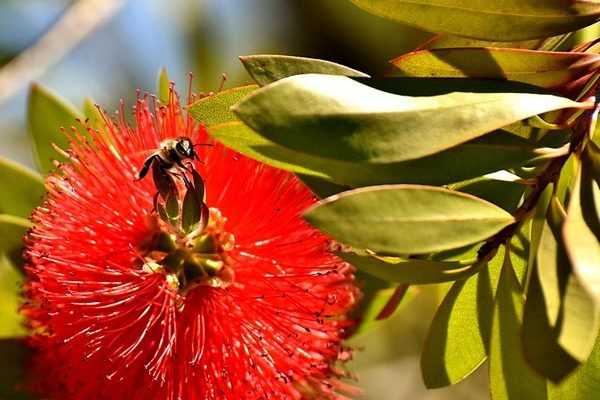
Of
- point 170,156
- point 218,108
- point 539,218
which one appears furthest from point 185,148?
point 539,218

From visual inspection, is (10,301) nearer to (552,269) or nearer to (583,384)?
(583,384)

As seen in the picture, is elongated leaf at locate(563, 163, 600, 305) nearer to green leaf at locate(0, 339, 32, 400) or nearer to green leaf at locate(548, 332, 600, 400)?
green leaf at locate(548, 332, 600, 400)

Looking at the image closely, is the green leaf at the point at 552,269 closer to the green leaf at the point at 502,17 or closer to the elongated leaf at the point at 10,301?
the green leaf at the point at 502,17

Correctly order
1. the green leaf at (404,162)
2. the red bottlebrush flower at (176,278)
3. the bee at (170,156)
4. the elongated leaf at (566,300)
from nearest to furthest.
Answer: the elongated leaf at (566,300) < the green leaf at (404,162) < the bee at (170,156) < the red bottlebrush flower at (176,278)

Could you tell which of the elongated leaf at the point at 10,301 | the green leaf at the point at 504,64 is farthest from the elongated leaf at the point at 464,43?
the elongated leaf at the point at 10,301

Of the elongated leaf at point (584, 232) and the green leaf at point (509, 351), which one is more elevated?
the elongated leaf at point (584, 232)

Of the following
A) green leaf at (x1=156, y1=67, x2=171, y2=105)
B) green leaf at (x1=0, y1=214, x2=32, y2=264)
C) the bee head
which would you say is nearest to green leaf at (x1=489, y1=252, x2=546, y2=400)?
the bee head

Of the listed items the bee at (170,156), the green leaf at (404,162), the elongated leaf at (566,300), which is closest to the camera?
the elongated leaf at (566,300)
